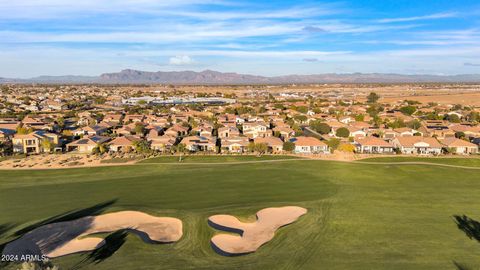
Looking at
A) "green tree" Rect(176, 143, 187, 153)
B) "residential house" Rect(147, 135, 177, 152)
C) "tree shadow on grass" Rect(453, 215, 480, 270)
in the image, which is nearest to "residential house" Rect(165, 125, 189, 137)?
"residential house" Rect(147, 135, 177, 152)

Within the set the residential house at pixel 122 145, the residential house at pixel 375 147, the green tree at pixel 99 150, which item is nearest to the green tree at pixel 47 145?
the green tree at pixel 99 150

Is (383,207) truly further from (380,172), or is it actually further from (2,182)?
(2,182)

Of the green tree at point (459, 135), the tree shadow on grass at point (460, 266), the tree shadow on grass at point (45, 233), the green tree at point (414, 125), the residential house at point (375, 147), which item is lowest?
the tree shadow on grass at point (460, 266)

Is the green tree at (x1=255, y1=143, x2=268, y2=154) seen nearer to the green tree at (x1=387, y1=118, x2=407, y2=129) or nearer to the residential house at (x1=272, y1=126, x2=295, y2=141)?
the residential house at (x1=272, y1=126, x2=295, y2=141)

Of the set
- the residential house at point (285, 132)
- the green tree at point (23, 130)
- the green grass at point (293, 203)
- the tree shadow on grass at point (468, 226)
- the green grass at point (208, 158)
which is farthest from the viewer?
the residential house at point (285, 132)

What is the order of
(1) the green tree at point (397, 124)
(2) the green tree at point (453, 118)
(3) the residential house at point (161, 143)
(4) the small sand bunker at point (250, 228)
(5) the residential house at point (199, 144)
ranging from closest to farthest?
(4) the small sand bunker at point (250, 228) → (3) the residential house at point (161, 143) → (5) the residential house at point (199, 144) → (1) the green tree at point (397, 124) → (2) the green tree at point (453, 118)

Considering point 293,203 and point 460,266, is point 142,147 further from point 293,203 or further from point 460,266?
point 460,266

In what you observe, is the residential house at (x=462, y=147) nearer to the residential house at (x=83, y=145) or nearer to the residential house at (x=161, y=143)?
the residential house at (x=161, y=143)
